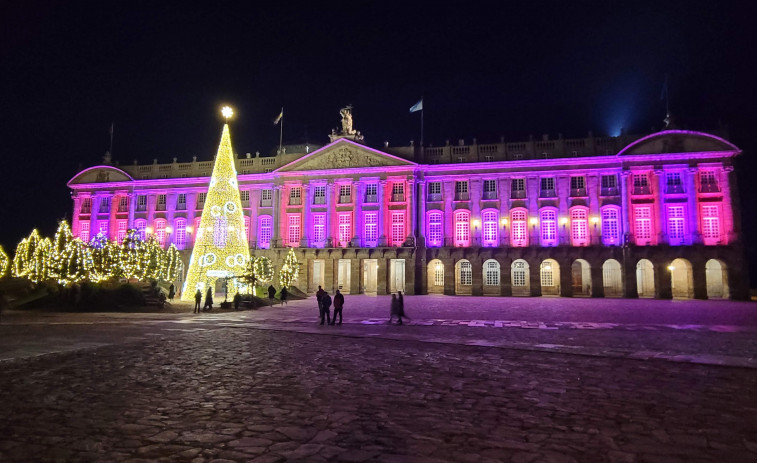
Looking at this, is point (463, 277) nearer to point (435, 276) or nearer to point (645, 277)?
point (435, 276)

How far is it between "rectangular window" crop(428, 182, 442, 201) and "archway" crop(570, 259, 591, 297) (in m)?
14.6

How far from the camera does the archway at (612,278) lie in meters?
44.3

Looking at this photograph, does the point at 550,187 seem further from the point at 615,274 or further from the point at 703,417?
the point at 703,417

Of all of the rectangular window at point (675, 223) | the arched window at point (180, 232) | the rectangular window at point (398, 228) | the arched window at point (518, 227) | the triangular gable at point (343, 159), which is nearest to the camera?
the rectangular window at point (675, 223)

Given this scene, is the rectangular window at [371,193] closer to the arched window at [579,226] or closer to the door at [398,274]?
the door at [398,274]

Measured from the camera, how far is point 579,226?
43.8 meters

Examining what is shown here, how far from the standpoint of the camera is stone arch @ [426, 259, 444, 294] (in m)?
47.1

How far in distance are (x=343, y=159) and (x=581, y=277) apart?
86.5ft

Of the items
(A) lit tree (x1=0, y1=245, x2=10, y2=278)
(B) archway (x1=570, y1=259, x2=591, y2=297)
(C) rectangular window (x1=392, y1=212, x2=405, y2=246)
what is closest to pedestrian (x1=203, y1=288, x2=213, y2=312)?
(C) rectangular window (x1=392, y1=212, x2=405, y2=246)

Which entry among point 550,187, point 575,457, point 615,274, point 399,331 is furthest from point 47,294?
point 615,274

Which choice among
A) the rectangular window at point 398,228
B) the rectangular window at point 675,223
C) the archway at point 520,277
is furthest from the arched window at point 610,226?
the rectangular window at point 398,228

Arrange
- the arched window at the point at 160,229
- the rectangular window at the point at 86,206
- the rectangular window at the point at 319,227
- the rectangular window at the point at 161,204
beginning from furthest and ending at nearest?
the rectangular window at the point at 86,206, the rectangular window at the point at 161,204, the arched window at the point at 160,229, the rectangular window at the point at 319,227

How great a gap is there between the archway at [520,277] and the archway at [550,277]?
172 cm

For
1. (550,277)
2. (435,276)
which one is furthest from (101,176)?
(550,277)
